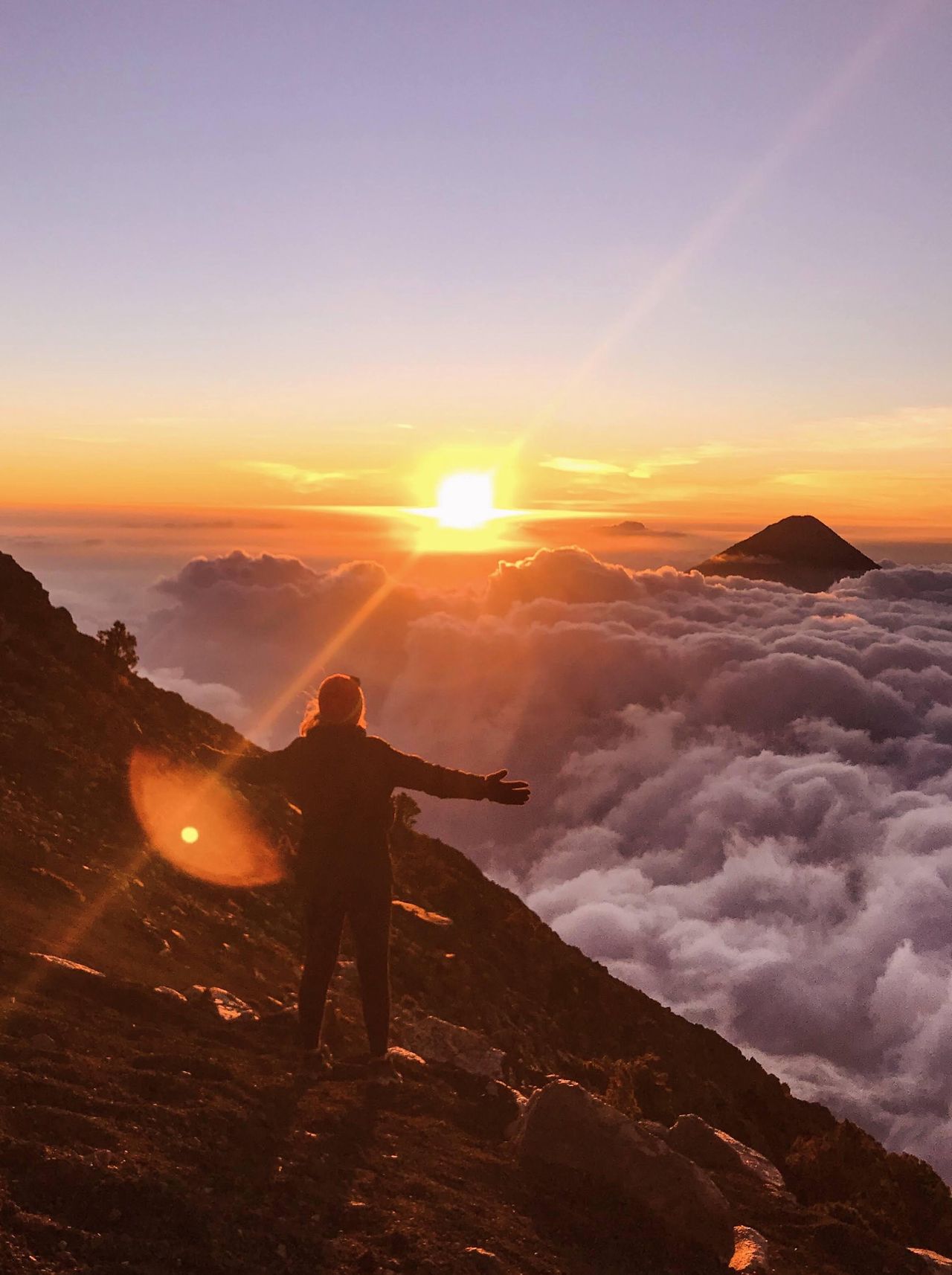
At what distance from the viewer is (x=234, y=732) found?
19.9m

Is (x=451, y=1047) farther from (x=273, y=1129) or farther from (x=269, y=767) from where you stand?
(x=269, y=767)

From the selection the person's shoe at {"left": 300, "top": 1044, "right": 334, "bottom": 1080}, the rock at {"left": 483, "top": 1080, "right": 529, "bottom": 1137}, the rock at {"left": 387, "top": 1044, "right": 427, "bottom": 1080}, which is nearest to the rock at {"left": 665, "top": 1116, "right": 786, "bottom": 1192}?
the rock at {"left": 483, "top": 1080, "right": 529, "bottom": 1137}

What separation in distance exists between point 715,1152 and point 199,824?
9065 millimetres

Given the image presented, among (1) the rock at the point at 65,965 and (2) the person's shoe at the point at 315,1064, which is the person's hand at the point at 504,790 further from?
(1) the rock at the point at 65,965

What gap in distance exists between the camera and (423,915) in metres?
14.8

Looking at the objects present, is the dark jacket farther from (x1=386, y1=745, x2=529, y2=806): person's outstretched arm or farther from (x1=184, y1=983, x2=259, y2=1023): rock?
(x1=184, y1=983, x2=259, y2=1023): rock

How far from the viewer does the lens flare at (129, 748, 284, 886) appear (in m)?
12.5

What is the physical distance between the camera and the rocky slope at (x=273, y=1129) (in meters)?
3.85

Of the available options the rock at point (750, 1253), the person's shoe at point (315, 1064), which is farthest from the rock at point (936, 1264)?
the person's shoe at point (315, 1064)

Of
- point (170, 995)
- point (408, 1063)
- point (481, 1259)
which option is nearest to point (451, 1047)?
point (408, 1063)

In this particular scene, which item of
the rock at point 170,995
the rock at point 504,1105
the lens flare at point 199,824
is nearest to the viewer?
the rock at point 504,1105

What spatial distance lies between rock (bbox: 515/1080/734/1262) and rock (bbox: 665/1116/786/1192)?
1726mm

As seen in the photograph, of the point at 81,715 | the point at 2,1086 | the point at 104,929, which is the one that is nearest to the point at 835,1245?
the point at 2,1086

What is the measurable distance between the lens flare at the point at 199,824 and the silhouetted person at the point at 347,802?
673 centimetres
